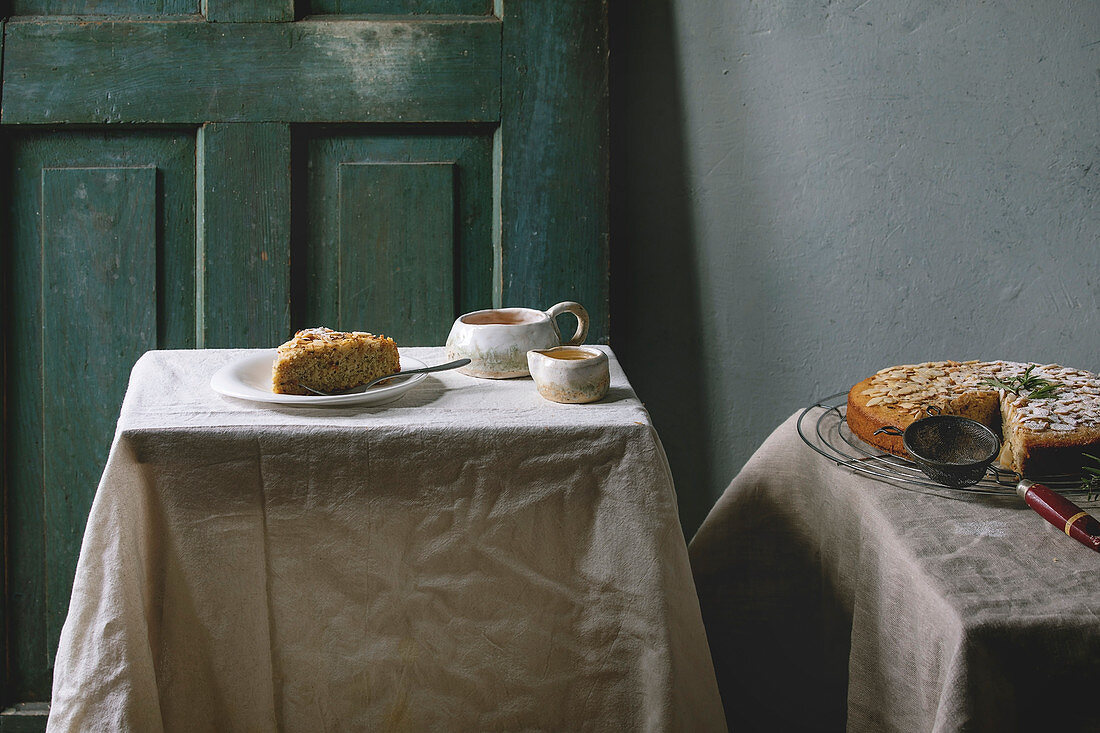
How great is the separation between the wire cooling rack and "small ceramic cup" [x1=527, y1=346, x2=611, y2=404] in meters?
0.29

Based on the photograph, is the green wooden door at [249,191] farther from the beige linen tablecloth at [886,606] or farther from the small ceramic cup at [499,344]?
the beige linen tablecloth at [886,606]

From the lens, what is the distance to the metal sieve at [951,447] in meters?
0.96

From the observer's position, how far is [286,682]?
99cm

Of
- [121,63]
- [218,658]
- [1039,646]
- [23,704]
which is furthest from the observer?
[23,704]

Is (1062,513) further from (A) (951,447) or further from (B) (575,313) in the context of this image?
(B) (575,313)

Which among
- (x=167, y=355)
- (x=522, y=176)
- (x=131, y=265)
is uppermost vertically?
(x=522, y=176)

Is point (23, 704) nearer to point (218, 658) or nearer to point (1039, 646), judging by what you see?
point (218, 658)

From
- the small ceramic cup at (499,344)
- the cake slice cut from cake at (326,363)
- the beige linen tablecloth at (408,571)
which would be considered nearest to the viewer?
the beige linen tablecloth at (408,571)

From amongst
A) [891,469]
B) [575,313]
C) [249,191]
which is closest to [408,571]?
[575,313]

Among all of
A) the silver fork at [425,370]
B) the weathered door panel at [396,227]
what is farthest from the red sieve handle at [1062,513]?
the weathered door panel at [396,227]

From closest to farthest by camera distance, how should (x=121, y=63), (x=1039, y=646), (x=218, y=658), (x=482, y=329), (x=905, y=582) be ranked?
1. (x=1039, y=646)
2. (x=905, y=582)
3. (x=218, y=658)
4. (x=482, y=329)
5. (x=121, y=63)

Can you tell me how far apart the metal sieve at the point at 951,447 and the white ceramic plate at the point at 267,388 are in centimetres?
67

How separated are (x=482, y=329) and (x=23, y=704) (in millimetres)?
1276

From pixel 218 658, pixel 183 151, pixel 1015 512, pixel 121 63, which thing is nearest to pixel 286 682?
pixel 218 658
